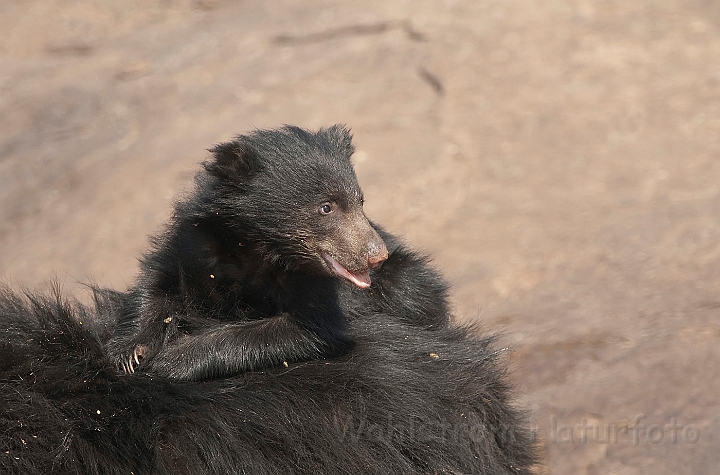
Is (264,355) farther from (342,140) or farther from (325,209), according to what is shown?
(342,140)

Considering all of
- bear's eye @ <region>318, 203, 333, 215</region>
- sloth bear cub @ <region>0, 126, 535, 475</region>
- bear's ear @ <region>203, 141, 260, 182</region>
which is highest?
bear's ear @ <region>203, 141, 260, 182</region>

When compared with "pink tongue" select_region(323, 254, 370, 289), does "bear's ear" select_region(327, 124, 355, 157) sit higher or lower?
higher

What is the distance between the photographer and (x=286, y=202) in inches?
157

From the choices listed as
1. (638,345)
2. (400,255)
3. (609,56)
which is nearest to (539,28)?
(609,56)

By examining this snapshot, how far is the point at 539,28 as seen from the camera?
377 inches

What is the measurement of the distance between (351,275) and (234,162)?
0.75 meters

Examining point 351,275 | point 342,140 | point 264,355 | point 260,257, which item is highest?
point 342,140

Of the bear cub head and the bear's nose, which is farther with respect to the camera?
the bear cub head

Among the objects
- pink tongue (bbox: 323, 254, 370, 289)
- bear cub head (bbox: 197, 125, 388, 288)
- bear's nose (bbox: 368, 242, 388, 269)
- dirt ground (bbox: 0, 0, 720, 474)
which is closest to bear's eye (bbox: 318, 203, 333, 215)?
bear cub head (bbox: 197, 125, 388, 288)

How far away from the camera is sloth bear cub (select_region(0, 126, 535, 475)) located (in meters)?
3.19

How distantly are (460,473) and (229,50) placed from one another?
7651mm

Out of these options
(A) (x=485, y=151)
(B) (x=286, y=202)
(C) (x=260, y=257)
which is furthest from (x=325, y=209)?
(A) (x=485, y=151)

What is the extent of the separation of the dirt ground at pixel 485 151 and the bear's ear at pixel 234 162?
222 centimetres

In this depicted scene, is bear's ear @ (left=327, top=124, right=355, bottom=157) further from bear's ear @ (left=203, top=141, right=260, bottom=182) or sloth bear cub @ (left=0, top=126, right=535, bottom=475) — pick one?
bear's ear @ (left=203, top=141, right=260, bottom=182)
